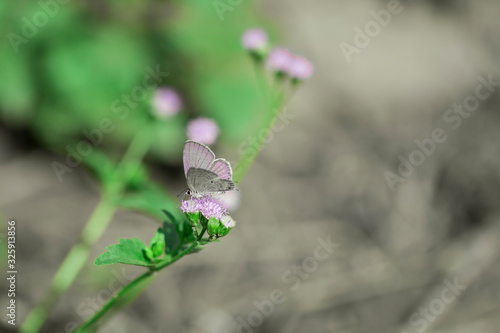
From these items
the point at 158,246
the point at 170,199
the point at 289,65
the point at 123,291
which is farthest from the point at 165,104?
the point at 123,291

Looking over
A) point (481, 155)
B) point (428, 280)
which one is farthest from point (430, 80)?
point (428, 280)

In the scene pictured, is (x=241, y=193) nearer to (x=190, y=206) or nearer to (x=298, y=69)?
(x=298, y=69)

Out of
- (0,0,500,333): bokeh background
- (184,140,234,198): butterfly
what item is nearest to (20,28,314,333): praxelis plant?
(184,140,234,198): butterfly

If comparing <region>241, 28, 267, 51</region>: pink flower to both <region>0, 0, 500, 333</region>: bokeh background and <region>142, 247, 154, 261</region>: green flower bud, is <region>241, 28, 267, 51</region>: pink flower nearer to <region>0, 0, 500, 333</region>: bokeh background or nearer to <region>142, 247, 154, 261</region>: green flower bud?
<region>0, 0, 500, 333</region>: bokeh background

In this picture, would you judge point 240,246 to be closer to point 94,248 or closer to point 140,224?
point 140,224

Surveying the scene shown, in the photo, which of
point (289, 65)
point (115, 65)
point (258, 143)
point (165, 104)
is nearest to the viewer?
point (258, 143)

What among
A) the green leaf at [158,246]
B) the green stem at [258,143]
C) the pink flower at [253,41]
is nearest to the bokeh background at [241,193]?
the pink flower at [253,41]

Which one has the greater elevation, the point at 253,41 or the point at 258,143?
the point at 253,41

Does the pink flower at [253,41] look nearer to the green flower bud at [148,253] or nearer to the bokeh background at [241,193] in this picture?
the bokeh background at [241,193]
